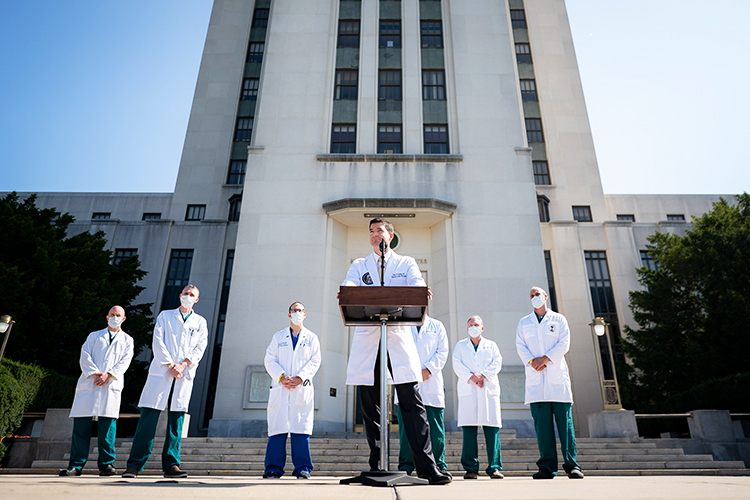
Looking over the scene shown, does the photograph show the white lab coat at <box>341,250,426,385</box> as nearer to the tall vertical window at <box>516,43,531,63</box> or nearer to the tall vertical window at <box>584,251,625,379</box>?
the tall vertical window at <box>584,251,625,379</box>

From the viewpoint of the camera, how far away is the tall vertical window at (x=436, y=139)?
1859 centimetres

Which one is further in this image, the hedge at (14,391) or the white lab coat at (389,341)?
the hedge at (14,391)

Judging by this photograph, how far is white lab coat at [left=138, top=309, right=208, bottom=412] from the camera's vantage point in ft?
19.4

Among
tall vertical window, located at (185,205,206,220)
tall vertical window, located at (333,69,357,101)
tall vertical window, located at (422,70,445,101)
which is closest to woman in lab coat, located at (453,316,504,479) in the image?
tall vertical window, located at (422,70,445,101)

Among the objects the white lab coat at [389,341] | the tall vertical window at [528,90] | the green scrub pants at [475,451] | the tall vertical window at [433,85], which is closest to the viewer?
the white lab coat at [389,341]

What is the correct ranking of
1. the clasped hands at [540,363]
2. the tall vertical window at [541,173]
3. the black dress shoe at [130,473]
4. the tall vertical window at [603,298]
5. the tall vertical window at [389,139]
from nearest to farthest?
the black dress shoe at [130,473] → the clasped hands at [540,363] → the tall vertical window at [389,139] → the tall vertical window at [603,298] → the tall vertical window at [541,173]

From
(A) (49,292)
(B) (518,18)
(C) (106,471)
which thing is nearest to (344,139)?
(A) (49,292)

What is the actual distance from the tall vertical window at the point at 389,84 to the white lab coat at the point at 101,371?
50.4 ft

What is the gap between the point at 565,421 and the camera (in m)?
5.95

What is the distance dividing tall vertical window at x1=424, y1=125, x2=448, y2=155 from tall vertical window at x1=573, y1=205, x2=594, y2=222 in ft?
37.4

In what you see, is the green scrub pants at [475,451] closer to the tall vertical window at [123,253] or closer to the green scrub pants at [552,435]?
the green scrub pants at [552,435]

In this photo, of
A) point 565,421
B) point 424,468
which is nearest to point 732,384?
point 565,421

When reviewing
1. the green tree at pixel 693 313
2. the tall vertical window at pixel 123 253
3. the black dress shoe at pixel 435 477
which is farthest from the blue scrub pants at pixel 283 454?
the tall vertical window at pixel 123 253

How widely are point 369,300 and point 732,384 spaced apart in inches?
522
